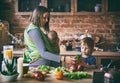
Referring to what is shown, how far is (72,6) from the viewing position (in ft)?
17.7

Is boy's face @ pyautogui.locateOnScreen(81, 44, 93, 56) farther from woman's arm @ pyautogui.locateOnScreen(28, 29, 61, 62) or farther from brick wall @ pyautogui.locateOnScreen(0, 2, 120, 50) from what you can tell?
brick wall @ pyautogui.locateOnScreen(0, 2, 120, 50)

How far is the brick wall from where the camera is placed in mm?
5531

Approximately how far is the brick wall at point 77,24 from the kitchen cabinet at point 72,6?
0.14m

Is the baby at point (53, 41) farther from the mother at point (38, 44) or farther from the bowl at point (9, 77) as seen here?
the bowl at point (9, 77)

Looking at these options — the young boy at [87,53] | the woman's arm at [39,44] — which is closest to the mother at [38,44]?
the woman's arm at [39,44]

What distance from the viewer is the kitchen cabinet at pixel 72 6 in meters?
5.38

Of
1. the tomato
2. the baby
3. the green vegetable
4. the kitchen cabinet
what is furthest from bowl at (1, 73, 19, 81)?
the kitchen cabinet

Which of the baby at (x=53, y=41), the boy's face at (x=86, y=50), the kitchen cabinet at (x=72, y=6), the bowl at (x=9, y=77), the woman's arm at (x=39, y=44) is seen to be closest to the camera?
the bowl at (x=9, y=77)

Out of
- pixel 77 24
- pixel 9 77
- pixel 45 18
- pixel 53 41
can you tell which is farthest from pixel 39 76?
pixel 77 24

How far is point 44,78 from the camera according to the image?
9.02ft

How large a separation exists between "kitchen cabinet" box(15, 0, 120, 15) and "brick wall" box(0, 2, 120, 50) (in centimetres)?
14

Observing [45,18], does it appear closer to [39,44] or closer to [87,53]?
[39,44]

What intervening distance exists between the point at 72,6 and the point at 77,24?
40cm

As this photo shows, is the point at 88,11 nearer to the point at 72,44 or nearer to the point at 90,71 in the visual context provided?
the point at 72,44
